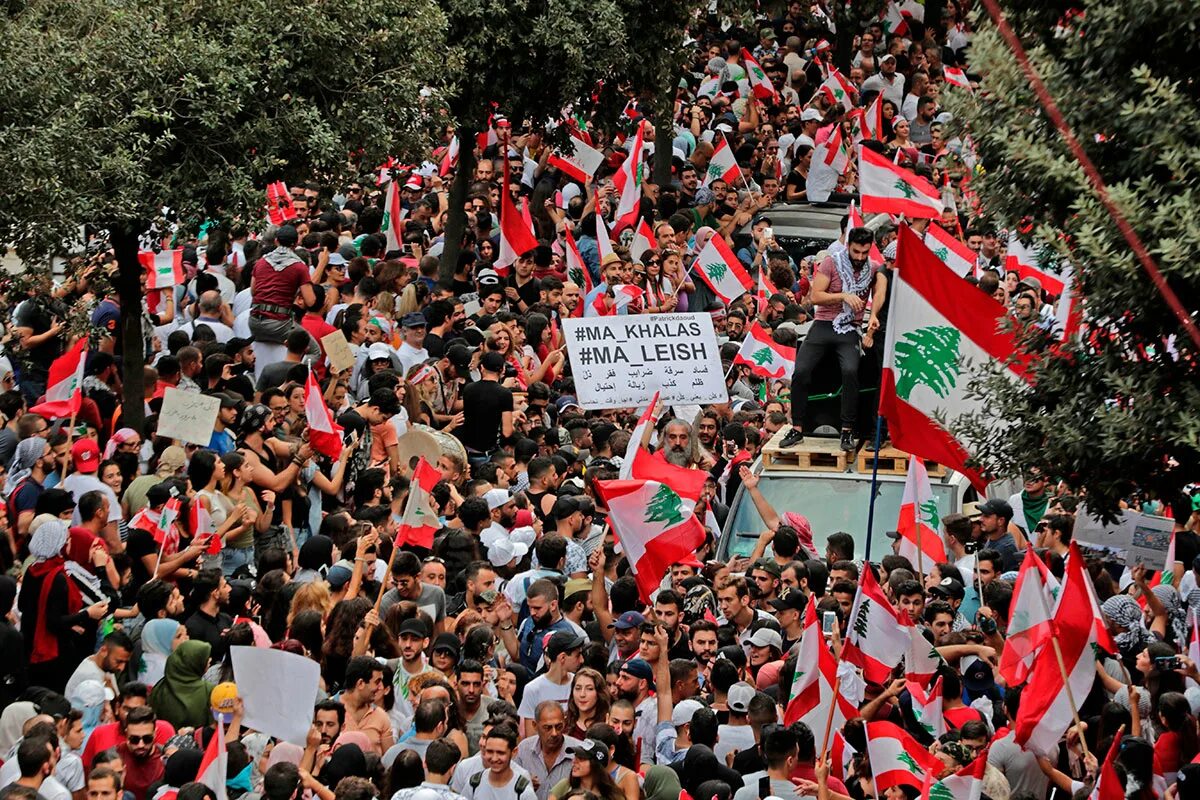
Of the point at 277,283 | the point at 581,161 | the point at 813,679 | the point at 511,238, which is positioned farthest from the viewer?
the point at 581,161

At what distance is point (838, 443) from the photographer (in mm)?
17469

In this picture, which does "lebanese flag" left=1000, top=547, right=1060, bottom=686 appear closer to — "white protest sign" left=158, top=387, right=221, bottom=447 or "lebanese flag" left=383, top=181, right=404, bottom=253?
"white protest sign" left=158, top=387, right=221, bottom=447

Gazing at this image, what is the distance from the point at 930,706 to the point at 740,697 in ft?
3.84

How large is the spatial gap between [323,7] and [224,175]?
6.54 feet

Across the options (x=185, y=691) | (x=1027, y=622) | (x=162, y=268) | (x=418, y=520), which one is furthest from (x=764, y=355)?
(x=185, y=691)

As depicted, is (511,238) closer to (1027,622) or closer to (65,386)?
(65,386)

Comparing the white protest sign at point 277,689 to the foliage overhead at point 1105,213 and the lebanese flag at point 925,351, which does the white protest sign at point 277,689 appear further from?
the lebanese flag at point 925,351

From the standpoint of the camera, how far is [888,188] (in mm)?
19938

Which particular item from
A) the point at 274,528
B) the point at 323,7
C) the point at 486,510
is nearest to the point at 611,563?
the point at 486,510

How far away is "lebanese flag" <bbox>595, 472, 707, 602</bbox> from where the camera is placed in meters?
14.5

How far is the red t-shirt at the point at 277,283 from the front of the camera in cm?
1848

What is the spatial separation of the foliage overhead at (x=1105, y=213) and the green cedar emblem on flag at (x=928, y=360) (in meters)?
1.70

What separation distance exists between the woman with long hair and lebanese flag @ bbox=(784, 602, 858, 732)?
105cm

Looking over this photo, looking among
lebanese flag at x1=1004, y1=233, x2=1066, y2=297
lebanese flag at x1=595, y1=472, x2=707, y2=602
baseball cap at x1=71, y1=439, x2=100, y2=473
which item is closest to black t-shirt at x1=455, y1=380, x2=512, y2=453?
lebanese flag at x1=595, y1=472, x2=707, y2=602
